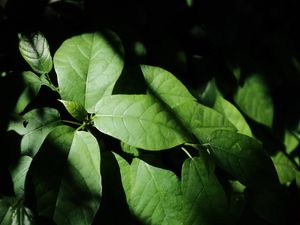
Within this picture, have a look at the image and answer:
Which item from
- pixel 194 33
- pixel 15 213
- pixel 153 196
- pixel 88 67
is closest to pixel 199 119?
pixel 153 196

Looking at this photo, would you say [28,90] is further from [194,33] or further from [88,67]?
[194,33]

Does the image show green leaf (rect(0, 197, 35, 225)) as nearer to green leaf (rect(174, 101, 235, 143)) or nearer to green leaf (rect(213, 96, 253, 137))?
green leaf (rect(174, 101, 235, 143))

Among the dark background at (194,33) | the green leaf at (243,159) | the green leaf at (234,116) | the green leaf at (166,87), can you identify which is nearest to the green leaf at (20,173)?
the dark background at (194,33)

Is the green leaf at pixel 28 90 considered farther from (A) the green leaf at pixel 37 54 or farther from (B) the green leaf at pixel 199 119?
(B) the green leaf at pixel 199 119

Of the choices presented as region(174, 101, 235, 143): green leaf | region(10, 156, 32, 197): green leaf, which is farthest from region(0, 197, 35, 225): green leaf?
region(174, 101, 235, 143): green leaf

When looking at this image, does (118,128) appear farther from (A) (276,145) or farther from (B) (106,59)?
(A) (276,145)
